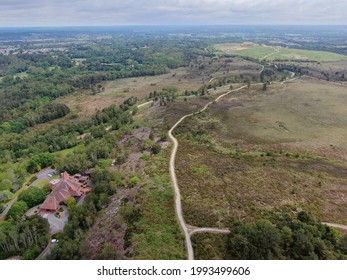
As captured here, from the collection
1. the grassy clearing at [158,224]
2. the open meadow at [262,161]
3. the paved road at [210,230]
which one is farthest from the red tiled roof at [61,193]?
the paved road at [210,230]

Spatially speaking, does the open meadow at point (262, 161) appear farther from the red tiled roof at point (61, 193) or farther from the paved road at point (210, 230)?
the red tiled roof at point (61, 193)

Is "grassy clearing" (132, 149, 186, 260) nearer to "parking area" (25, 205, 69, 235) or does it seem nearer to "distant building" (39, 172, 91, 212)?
"parking area" (25, 205, 69, 235)

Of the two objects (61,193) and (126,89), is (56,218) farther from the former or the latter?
(126,89)

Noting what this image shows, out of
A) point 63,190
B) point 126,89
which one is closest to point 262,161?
point 63,190

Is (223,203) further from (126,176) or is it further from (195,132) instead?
(195,132)

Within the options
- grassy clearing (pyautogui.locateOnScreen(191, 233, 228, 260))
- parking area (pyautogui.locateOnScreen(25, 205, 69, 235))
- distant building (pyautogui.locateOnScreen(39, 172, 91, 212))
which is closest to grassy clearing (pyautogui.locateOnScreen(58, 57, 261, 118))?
distant building (pyautogui.locateOnScreen(39, 172, 91, 212))

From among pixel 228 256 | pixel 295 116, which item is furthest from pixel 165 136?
pixel 295 116

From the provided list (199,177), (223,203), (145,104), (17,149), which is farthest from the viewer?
(145,104)

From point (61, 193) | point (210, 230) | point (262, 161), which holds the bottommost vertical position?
point (61, 193)
